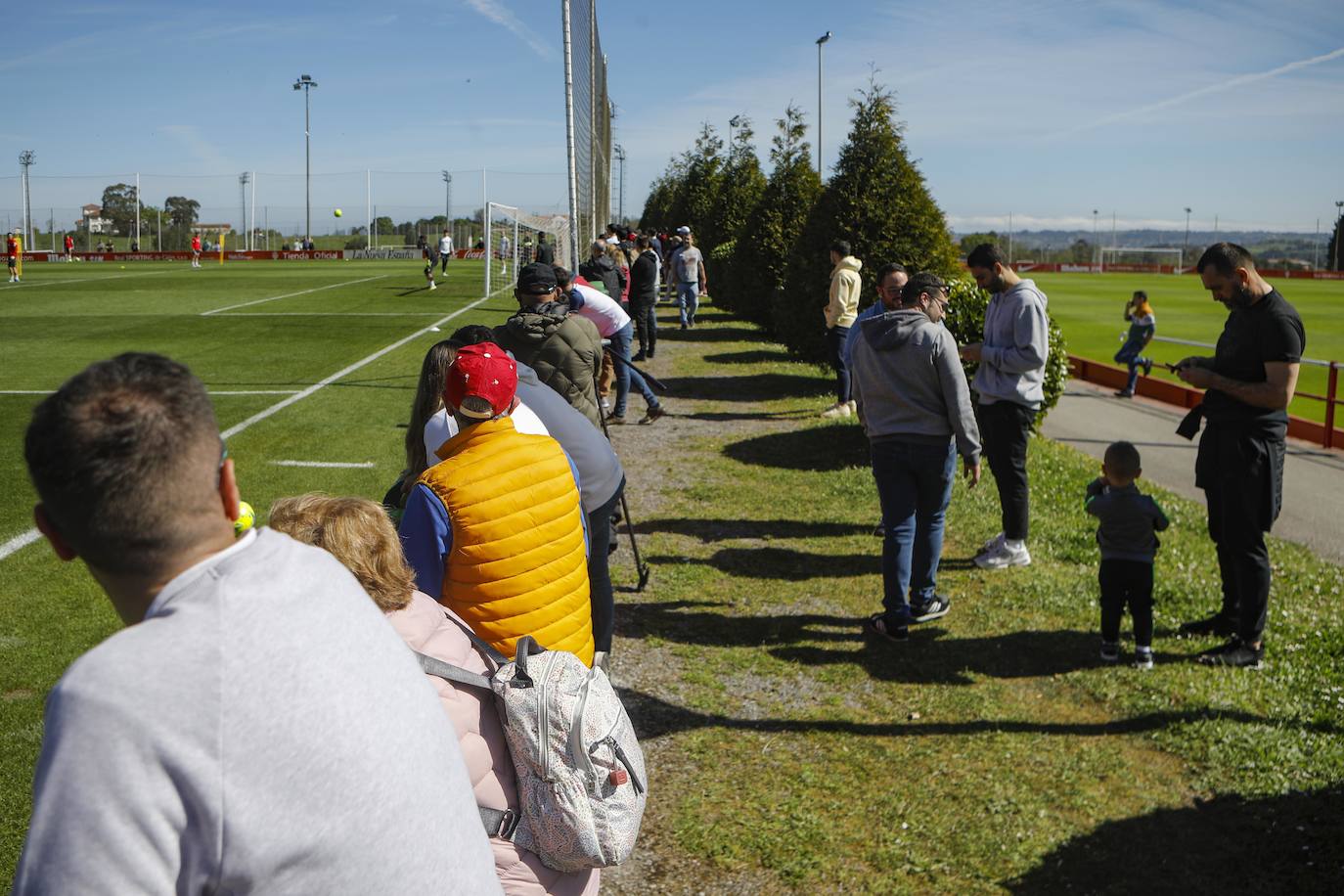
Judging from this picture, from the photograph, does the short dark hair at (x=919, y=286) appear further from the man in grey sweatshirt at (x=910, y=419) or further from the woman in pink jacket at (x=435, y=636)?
the woman in pink jacket at (x=435, y=636)

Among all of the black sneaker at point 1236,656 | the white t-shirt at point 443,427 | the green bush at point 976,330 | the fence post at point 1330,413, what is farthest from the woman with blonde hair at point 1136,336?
the white t-shirt at point 443,427

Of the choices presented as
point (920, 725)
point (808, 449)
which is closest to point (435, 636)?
point (920, 725)

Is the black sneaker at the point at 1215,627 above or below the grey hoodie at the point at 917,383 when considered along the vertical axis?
below

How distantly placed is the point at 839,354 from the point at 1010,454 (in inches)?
210

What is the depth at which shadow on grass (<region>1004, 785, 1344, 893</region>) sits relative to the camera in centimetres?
389

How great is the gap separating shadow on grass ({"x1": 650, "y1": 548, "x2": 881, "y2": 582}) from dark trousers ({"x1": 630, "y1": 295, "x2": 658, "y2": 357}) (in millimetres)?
9560

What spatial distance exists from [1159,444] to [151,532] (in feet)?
48.5

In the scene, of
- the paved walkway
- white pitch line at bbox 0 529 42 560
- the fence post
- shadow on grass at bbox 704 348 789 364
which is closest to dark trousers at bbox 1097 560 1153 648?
the paved walkway

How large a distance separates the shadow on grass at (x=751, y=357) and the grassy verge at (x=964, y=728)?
9898 mm

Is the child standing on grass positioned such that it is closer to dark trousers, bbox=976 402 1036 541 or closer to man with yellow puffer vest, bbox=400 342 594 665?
dark trousers, bbox=976 402 1036 541

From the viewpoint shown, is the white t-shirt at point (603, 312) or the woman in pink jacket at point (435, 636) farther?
the white t-shirt at point (603, 312)

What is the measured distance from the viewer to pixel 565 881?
2.56 meters

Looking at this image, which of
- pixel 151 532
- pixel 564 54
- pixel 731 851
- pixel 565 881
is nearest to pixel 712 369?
pixel 564 54

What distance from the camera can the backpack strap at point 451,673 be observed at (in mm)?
2242
